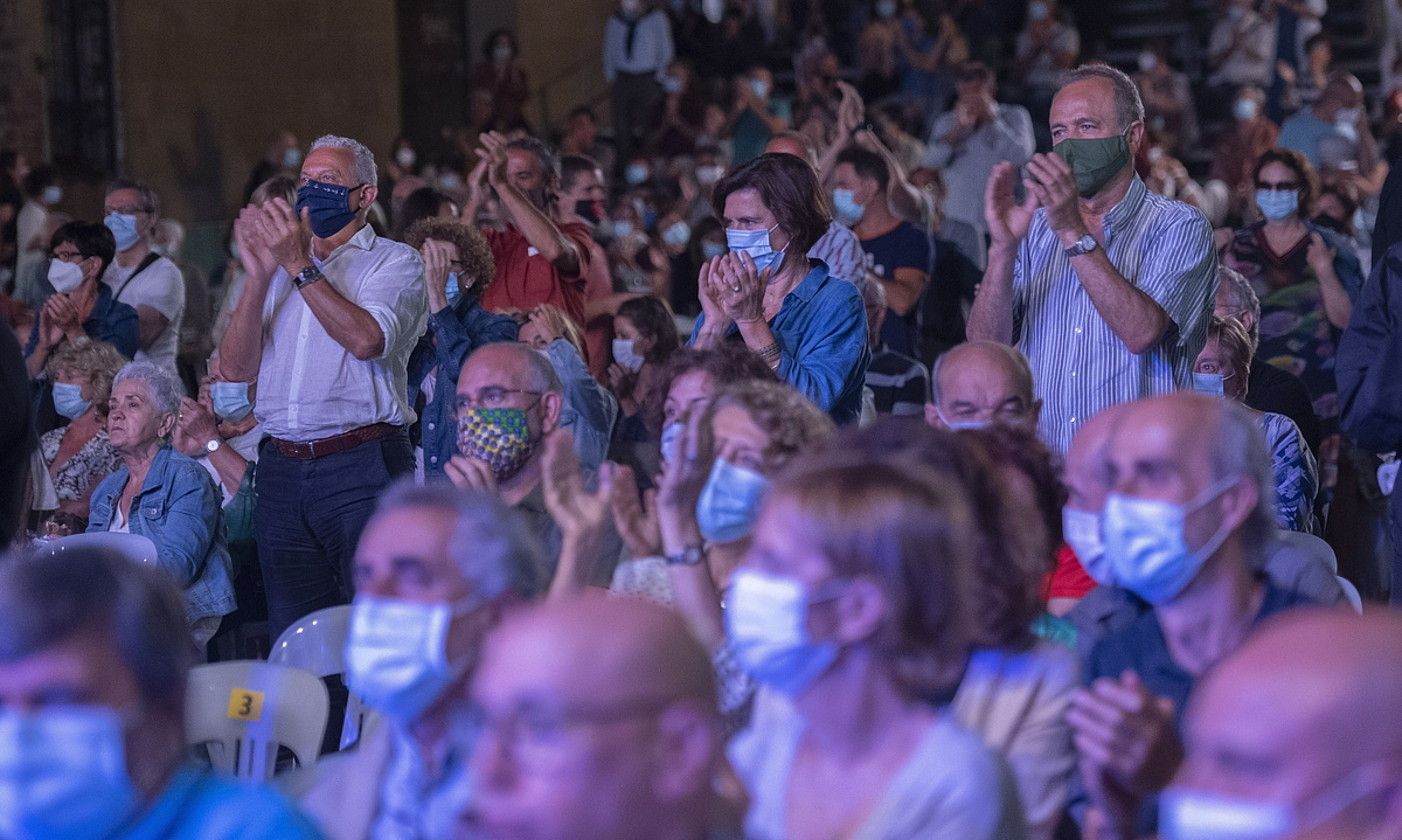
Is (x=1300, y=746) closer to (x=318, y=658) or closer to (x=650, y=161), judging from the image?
(x=318, y=658)

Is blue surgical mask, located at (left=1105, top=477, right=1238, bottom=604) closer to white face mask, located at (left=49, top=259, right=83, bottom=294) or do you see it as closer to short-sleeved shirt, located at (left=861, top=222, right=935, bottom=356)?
short-sleeved shirt, located at (left=861, top=222, right=935, bottom=356)

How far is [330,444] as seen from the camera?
4512 mm

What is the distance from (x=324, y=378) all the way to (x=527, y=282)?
133 centimetres

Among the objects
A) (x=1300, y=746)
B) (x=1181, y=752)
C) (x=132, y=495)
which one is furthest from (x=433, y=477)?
(x=1300, y=746)

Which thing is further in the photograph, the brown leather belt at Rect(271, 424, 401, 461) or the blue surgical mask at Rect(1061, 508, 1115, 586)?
the brown leather belt at Rect(271, 424, 401, 461)

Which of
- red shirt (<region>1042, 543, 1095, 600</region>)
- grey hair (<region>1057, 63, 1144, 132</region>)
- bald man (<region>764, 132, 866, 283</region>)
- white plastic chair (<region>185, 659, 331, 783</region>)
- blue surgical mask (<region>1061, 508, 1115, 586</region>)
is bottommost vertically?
white plastic chair (<region>185, 659, 331, 783</region>)

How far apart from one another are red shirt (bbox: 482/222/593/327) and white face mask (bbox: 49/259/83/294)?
1756mm

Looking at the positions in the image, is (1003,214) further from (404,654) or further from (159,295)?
(159,295)

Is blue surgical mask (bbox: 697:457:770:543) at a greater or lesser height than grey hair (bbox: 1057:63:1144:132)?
lesser

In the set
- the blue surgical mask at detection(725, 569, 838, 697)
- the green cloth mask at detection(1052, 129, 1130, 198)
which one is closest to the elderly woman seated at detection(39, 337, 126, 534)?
the green cloth mask at detection(1052, 129, 1130, 198)

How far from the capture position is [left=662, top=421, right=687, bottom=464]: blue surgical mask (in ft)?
10.6

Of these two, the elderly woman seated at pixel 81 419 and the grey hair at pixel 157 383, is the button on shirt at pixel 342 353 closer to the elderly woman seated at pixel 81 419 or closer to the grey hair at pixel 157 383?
the grey hair at pixel 157 383

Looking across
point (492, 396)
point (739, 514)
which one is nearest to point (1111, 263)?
point (739, 514)

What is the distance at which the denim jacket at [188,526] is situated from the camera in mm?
4707
